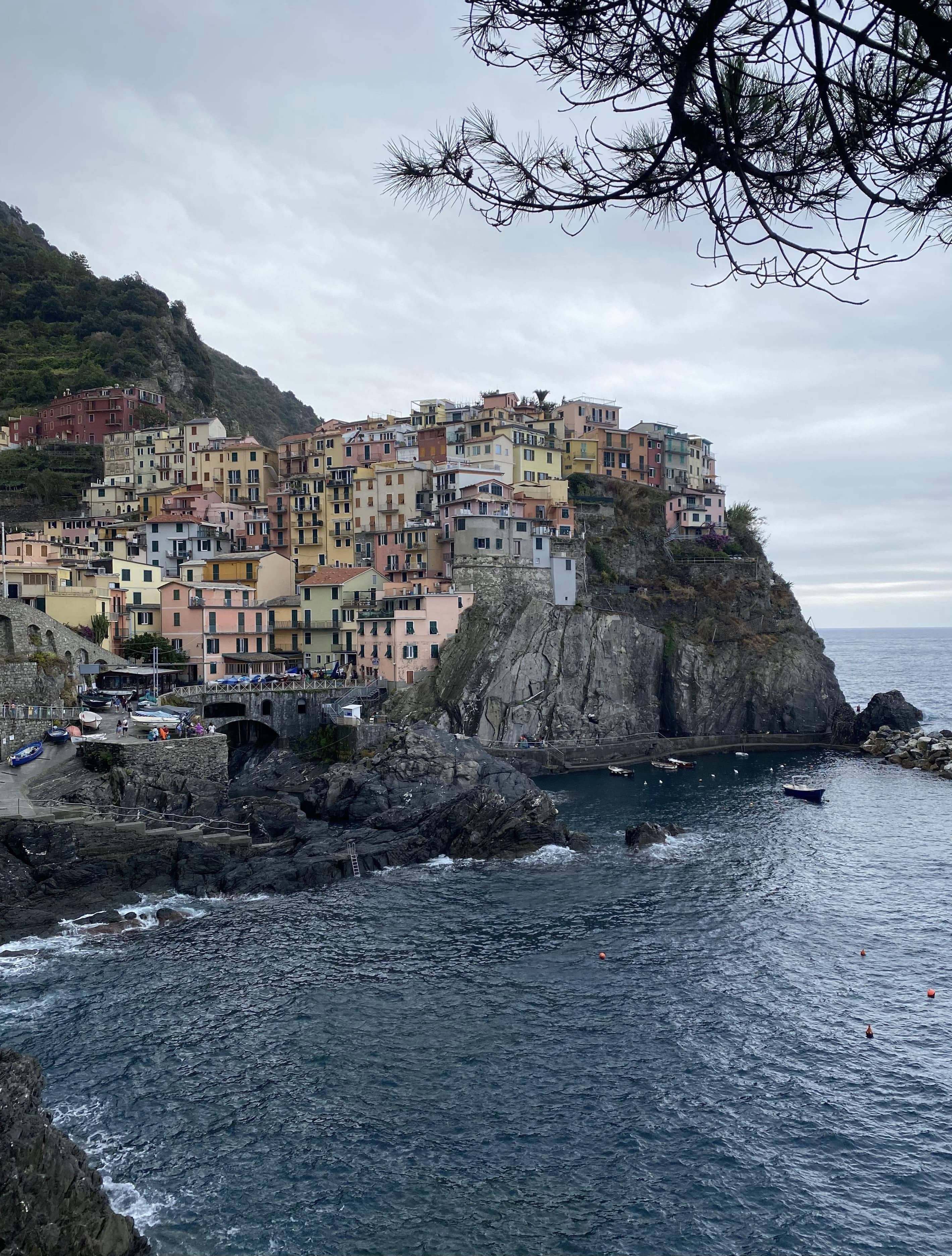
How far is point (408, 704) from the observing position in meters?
75.9

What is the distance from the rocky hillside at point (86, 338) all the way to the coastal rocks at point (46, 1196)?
131m

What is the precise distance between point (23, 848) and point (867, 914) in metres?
37.4

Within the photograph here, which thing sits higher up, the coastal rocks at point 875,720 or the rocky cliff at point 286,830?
the coastal rocks at point 875,720

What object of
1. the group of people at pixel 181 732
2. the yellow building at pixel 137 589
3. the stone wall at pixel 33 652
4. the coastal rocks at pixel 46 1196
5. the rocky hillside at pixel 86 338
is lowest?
the coastal rocks at pixel 46 1196

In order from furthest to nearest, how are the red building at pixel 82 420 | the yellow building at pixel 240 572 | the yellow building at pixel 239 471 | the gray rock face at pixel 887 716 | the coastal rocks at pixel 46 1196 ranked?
1. the red building at pixel 82 420
2. the yellow building at pixel 239 471
3. the gray rock face at pixel 887 716
4. the yellow building at pixel 240 572
5. the coastal rocks at pixel 46 1196

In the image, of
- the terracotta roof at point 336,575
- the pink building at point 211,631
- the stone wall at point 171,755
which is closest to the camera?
the stone wall at point 171,755

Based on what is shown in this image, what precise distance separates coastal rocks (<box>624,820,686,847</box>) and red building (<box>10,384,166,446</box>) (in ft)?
328

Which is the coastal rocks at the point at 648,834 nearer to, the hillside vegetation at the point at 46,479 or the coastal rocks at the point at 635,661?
the coastal rocks at the point at 635,661

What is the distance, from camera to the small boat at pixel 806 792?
65125mm

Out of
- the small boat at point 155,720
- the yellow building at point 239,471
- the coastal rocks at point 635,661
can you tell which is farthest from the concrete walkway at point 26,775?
the yellow building at point 239,471

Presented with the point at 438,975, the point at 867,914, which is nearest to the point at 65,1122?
the point at 438,975

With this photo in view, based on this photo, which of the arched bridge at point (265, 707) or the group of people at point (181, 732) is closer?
the group of people at point (181, 732)

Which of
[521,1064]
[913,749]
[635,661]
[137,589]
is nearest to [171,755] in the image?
[521,1064]

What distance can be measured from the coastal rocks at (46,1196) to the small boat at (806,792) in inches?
2157
